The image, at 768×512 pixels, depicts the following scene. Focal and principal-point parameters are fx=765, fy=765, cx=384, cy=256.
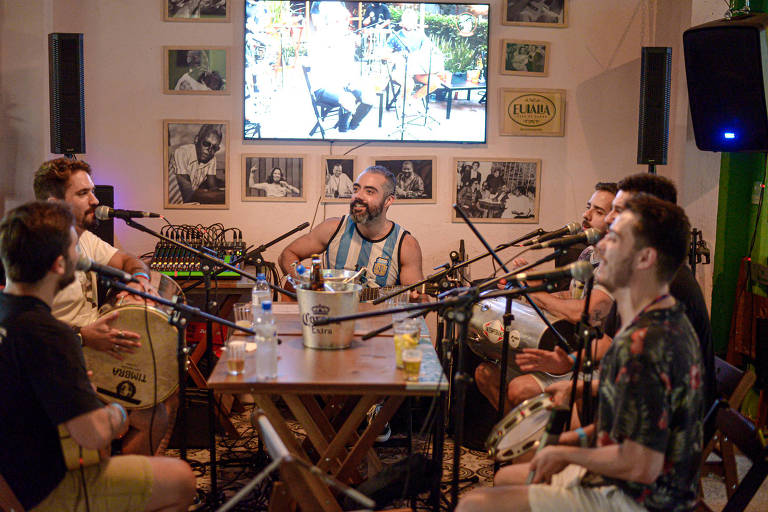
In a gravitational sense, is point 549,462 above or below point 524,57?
below

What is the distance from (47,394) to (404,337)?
118cm

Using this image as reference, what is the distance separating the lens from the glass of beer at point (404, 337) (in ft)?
9.04

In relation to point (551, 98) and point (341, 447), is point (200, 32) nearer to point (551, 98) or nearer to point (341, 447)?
point (551, 98)

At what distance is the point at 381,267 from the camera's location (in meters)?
4.67

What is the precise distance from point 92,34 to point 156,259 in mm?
1707

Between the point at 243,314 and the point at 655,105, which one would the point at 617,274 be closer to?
the point at 243,314

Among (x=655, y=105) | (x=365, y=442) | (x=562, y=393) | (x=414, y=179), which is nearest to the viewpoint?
(x=562, y=393)

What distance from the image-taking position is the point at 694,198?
513 centimetres

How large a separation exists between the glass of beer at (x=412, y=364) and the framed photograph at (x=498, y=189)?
2.92 m

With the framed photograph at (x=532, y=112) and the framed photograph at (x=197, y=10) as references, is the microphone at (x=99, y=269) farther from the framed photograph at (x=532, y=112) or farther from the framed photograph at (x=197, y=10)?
the framed photograph at (x=532, y=112)

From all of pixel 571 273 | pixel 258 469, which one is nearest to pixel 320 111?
pixel 258 469

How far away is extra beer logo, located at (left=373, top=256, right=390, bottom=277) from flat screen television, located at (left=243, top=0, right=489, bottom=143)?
1115 millimetres

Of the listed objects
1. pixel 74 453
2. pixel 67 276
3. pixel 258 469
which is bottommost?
pixel 258 469

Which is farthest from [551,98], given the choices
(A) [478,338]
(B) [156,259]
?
(B) [156,259]
